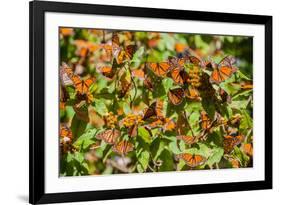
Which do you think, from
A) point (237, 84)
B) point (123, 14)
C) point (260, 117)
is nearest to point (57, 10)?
point (123, 14)

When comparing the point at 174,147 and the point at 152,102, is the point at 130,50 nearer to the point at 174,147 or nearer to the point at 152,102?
the point at 152,102

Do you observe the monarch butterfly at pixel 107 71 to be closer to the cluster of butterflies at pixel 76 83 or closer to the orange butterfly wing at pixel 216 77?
the cluster of butterflies at pixel 76 83

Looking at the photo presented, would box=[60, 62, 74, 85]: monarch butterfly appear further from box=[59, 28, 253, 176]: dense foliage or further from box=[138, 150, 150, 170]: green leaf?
box=[138, 150, 150, 170]: green leaf

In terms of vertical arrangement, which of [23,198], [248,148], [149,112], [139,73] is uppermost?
[139,73]

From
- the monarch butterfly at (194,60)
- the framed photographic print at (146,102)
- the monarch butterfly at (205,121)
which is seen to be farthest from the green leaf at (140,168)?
the monarch butterfly at (194,60)

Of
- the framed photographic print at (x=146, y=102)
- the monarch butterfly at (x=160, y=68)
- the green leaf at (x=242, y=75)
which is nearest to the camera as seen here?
the framed photographic print at (x=146, y=102)

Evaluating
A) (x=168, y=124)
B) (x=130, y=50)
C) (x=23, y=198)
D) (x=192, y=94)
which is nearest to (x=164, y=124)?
(x=168, y=124)

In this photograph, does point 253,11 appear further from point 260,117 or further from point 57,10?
point 57,10
